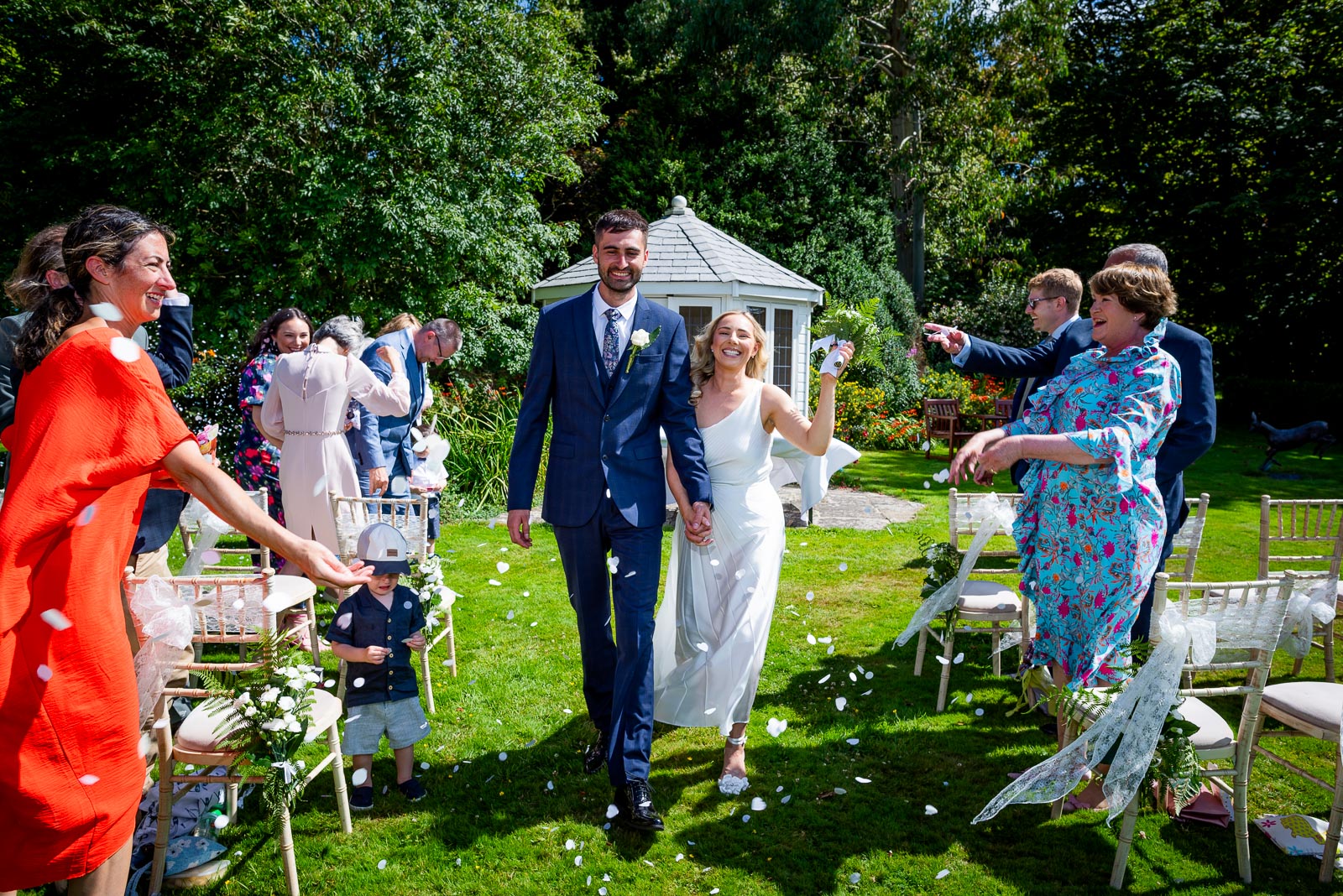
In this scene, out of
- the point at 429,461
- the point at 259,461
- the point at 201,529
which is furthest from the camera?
the point at 429,461

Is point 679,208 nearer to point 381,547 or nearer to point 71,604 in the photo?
point 381,547

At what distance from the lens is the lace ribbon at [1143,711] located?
10.1 ft

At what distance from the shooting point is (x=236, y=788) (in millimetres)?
3701

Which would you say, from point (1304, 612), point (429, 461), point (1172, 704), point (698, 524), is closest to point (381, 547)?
point (698, 524)

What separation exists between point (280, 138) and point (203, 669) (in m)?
10.7

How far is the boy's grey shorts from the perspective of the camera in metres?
3.75

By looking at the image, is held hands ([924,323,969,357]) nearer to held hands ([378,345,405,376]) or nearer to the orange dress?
the orange dress

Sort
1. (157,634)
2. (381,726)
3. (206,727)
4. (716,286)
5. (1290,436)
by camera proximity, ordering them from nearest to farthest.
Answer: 1. (157,634)
2. (206,727)
3. (381,726)
4. (716,286)
5. (1290,436)

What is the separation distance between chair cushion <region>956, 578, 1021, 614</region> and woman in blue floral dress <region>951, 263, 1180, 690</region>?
113 centimetres

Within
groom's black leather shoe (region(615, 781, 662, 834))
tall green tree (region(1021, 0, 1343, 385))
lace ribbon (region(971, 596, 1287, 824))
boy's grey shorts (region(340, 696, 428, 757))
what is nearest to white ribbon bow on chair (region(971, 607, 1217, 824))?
lace ribbon (region(971, 596, 1287, 824))

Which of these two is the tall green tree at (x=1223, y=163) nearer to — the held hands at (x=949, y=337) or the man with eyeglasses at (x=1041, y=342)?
the man with eyeglasses at (x=1041, y=342)

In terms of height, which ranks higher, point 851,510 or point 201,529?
point 201,529

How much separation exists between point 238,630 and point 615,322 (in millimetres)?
2212

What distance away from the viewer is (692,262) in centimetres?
1259
